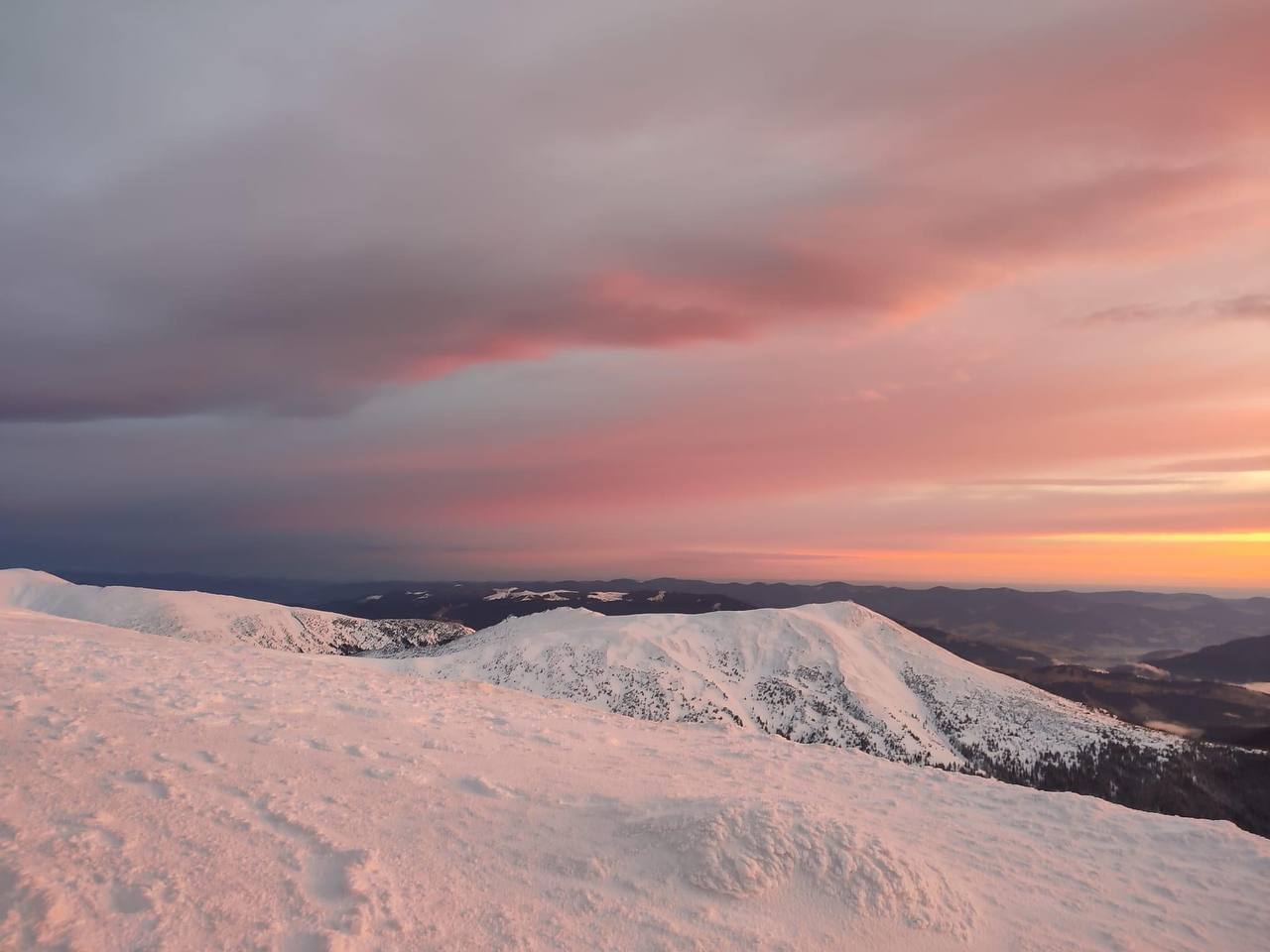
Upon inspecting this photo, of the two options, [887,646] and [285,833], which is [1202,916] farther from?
[887,646]

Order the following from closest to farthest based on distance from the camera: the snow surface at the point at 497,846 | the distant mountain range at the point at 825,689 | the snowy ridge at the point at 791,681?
the snow surface at the point at 497,846
the distant mountain range at the point at 825,689
the snowy ridge at the point at 791,681

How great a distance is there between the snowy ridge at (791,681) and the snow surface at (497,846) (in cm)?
11463

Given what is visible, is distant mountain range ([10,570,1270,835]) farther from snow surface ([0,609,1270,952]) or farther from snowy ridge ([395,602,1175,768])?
snow surface ([0,609,1270,952])

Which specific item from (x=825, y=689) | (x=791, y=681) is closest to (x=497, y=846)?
(x=825, y=689)

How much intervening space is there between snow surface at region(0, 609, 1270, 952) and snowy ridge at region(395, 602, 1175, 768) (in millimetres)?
114634

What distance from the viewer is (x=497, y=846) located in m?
10.4

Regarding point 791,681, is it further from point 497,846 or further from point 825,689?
point 497,846

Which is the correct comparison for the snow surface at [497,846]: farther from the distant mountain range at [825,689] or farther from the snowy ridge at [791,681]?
the snowy ridge at [791,681]

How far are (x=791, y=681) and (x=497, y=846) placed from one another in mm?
161166

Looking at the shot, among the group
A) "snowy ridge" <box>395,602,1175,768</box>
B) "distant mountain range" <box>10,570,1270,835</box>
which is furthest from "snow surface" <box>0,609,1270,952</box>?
"snowy ridge" <box>395,602,1175,768</box>

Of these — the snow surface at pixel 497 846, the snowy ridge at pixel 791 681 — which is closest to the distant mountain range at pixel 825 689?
the snowy ridge at pixel 791 681

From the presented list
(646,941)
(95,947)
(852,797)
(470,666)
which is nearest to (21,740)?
(95,947)

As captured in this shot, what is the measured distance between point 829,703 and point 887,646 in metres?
50.8

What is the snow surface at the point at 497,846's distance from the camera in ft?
26.4
